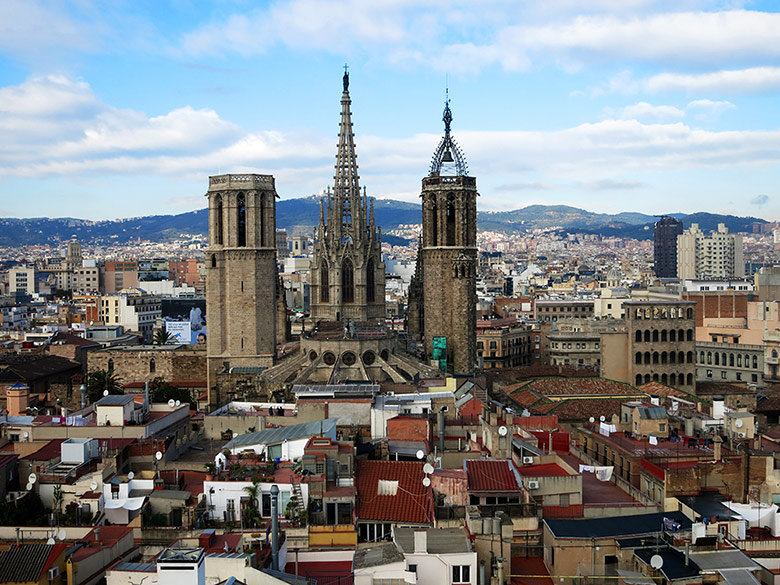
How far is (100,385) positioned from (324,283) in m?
17.2

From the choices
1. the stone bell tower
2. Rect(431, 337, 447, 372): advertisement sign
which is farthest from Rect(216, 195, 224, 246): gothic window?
Rect(431, 337, 447, 372): advertisement sign

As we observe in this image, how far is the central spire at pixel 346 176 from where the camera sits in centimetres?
6675

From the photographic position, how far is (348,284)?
6625 centimetres

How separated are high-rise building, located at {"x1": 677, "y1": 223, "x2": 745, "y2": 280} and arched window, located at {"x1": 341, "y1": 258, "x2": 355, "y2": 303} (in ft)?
431

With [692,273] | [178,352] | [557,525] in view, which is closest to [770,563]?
[557,525]

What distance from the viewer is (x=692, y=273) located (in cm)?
18962

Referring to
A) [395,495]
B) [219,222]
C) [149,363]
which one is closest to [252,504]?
[395,495]

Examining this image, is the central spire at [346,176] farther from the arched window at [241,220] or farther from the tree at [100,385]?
the tree at [100,385]

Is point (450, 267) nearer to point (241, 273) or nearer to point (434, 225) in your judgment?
point (434, 225)

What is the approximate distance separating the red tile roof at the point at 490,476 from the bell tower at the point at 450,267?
32.0 meters

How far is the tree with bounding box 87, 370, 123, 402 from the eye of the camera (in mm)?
53219

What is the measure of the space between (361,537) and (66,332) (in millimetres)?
66933

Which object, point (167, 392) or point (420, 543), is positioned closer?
point (420, 543)

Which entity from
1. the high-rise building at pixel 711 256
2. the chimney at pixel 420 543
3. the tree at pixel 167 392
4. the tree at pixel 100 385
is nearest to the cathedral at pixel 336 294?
the tree at pixel 167 392
